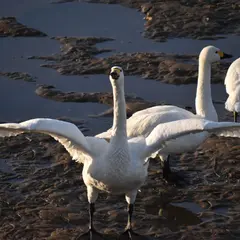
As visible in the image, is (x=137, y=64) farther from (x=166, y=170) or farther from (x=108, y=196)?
(x=108, y=196)

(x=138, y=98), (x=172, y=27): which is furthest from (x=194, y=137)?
(x=172, y=27)

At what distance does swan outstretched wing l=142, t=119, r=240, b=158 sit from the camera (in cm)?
674

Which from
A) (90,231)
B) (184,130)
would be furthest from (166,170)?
(184,130)

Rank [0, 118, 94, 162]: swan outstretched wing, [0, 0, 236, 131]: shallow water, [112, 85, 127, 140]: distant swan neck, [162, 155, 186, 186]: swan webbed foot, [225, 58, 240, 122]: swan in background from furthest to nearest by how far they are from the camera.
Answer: [0, 0, 236, 131]: shallow water → [225, 58, 240, 122]: swan in background → [162, 155, 186, 186]: swan webbed foot → [112, 85, 127, 140]: distant swan neck → [0, 118, 94, 162]: swan outstretched wing

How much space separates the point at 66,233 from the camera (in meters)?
7.69

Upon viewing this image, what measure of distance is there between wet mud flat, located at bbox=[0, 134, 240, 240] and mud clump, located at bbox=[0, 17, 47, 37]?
221 inches

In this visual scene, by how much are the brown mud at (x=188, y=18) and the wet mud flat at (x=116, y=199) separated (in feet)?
17.8

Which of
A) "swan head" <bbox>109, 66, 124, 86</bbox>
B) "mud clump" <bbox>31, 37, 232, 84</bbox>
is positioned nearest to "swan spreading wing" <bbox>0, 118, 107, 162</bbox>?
"swan head" <bbox>109, 66, 124, 86</bbox>

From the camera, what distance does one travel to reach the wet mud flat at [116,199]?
7.77m

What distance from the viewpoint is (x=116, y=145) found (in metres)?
7.21

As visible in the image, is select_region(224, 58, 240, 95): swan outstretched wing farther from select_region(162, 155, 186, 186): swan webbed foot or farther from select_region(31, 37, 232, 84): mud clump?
select_region(162, 155, 186, 186): swan webbed foot

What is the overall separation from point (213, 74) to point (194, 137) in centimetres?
399

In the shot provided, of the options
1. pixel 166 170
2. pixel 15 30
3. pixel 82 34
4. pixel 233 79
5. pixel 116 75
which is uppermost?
pixel 116 75

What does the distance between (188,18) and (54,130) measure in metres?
9.23
